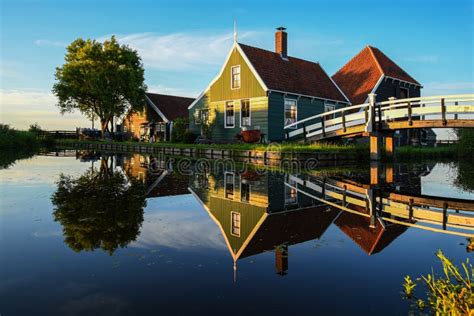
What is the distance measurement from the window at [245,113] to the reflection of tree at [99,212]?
16.1 meters

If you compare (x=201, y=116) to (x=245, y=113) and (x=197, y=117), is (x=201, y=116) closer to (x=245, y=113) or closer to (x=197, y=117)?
(x=197, y=117)

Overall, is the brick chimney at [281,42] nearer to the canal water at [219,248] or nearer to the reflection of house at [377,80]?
the reflection of house at [377,80]

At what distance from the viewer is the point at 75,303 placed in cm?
351

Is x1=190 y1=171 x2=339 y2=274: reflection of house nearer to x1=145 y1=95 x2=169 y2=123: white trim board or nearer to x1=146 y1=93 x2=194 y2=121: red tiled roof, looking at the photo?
x1=145 y1=95 x2=169 y2=123: white trim board

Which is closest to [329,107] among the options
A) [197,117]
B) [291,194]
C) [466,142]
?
[197,117]

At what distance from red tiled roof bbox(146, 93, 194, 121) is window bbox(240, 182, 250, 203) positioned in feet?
104

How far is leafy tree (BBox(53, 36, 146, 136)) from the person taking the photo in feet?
148

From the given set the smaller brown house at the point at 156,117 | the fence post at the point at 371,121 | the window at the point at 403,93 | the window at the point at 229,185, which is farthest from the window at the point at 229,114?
the window at the point at 403,93

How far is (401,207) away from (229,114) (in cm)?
2077

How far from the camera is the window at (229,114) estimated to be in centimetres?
2802

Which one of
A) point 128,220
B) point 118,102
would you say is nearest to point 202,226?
point 128,220

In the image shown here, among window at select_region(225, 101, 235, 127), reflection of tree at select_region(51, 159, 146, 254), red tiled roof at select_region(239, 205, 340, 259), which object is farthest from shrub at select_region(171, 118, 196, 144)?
red tiled roof at select_region(239, 205, 340, 259)

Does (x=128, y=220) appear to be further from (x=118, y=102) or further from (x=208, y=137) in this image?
(x=118, y=102)

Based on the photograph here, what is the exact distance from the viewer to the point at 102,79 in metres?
44.6
